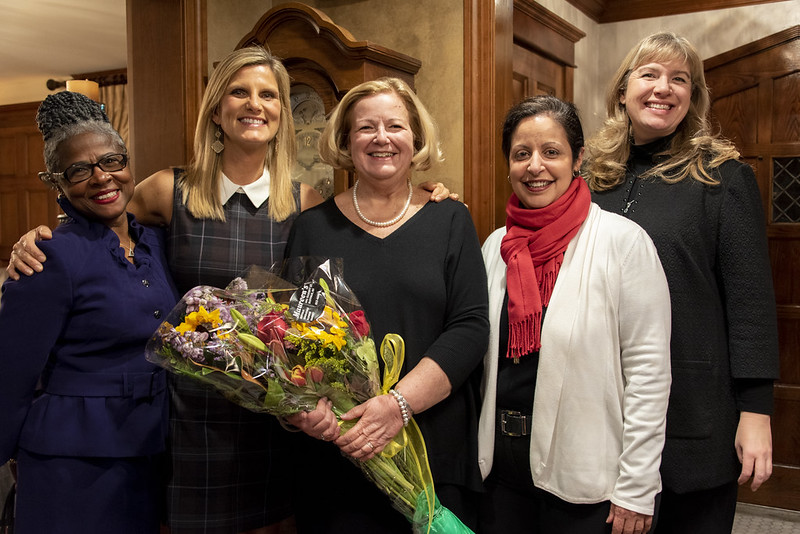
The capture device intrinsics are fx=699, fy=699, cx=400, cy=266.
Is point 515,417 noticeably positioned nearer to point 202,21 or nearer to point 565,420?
point 565,420

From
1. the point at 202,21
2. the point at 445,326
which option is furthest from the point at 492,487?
the point at 202,21

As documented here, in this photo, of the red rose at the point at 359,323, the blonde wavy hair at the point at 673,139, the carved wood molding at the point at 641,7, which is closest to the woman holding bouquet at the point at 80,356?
the red rose at the point at 359,323

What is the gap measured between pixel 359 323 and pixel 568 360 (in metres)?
0.48

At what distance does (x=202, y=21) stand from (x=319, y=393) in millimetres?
2154

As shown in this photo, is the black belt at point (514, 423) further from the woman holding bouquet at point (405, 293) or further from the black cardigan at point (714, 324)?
the black cardigan at point (714, 324)

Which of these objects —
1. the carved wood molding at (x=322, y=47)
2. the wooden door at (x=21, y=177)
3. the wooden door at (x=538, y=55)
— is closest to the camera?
the carved wood molding at (x=322, y=47)

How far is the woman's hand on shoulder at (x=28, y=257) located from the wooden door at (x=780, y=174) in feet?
11.5

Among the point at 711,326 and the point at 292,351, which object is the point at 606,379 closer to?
the point at 711,326

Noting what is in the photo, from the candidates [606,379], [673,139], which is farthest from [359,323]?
[673,139]

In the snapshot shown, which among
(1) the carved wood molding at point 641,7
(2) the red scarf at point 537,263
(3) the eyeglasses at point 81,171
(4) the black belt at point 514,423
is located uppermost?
(1) the carved wood molding at point 641,7

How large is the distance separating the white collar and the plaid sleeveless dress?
2cm

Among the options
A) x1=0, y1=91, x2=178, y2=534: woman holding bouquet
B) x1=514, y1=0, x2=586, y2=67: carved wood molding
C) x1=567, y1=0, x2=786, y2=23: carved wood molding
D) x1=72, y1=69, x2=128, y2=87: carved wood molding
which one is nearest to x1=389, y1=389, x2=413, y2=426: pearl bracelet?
x1=0, y1=91, x2=178, y2=534: woman holding bouquet

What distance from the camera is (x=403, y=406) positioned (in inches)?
63.6

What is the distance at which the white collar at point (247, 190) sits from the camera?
199 centimetres
